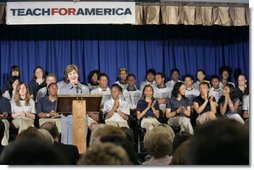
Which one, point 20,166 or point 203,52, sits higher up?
point 203,52

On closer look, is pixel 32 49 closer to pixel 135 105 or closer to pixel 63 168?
pixel 135 105

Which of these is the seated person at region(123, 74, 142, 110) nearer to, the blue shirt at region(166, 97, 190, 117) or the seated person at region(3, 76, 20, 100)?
the blue shirt at region(166, 97, 190, 117)

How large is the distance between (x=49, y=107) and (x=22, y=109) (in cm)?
37

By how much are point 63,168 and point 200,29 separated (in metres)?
7.97

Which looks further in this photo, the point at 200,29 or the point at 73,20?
the point at 200,29

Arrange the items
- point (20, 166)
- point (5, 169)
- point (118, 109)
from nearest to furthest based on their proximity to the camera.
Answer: point (20, 166) → point (5, 169) → point (118, 109)

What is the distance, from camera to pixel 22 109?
21.2 ft

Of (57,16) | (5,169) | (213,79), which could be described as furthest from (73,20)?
(5,169)

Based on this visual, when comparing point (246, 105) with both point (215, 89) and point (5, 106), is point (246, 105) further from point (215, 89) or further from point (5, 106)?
point (5, 106)

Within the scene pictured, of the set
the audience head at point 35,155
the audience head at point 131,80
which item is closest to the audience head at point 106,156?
the audience head at point 35,155

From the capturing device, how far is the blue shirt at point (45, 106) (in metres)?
6.46

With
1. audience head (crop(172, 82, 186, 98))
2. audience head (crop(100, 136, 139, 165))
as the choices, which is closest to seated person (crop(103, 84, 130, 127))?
audience head (crop(172, 82, 186, 98))

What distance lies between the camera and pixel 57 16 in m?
7.59

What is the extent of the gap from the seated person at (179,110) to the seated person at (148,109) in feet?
0.59
